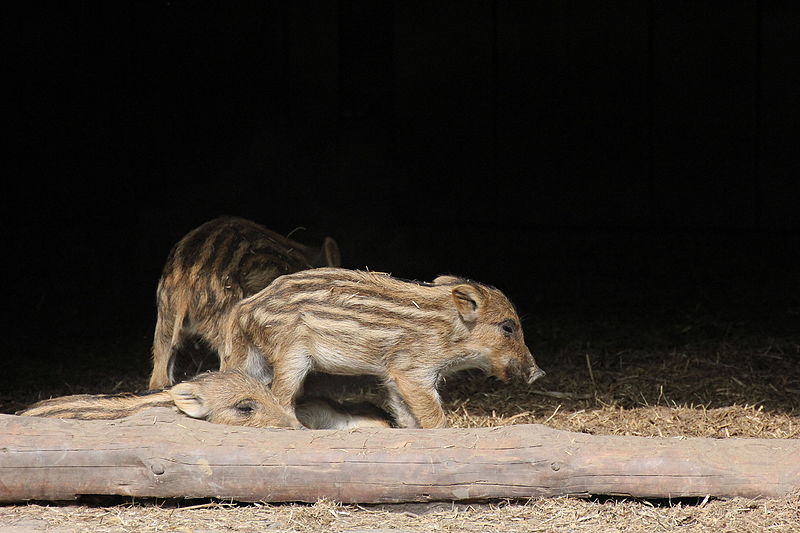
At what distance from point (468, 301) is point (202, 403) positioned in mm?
1394

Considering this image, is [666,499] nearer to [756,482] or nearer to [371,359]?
[756,482]

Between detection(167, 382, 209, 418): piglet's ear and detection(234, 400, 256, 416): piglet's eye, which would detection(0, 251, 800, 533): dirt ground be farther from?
detection(234, 400, 256, 416): piglet's eye

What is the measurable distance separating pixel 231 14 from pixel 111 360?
3.85m

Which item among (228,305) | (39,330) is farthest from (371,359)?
(39,330)

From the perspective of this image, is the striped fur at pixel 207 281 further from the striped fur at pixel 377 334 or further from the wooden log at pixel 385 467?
the wooden log at pixel 385 467

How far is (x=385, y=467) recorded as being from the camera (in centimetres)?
416

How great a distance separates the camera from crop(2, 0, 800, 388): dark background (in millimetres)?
8938

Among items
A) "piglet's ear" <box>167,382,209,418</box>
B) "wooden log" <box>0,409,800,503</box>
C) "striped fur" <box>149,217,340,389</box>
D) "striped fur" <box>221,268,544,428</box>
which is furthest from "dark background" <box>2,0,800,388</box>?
"wooden log" <box>0,409,800,503</box>

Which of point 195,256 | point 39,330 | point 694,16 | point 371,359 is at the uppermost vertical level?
point 694,16

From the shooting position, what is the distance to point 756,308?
7871mm

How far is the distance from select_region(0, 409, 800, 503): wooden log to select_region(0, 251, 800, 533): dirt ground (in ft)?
0.24

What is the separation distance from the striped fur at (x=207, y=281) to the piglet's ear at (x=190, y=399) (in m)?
0.89

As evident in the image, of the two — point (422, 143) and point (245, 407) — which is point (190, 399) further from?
point (422, 143)

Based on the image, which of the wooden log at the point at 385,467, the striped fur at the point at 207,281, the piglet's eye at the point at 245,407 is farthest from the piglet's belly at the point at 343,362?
the wooden log at the point at 385,467
